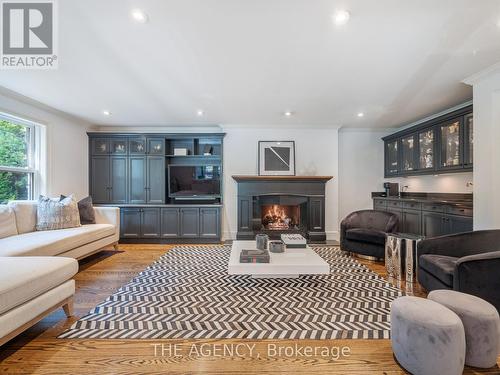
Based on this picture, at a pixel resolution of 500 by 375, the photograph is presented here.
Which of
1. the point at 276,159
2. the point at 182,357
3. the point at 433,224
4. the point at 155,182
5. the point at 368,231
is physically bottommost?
the point at 182,357

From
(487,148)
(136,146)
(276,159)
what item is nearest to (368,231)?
(487,148)

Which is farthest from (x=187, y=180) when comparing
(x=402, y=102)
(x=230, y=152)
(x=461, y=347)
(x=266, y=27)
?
(x=461, y=347)

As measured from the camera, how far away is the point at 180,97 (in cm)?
344

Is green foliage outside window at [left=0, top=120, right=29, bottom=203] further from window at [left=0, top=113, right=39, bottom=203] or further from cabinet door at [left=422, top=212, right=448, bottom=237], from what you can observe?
cabinet door at [left=422, top=212, right=448, bottom=237]

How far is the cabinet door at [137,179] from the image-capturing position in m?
4.81

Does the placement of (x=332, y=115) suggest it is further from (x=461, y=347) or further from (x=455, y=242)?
(x=461, y=347)

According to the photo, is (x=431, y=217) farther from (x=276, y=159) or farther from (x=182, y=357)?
(x=182, y=357)

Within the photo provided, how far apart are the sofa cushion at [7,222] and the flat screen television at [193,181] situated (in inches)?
92.2

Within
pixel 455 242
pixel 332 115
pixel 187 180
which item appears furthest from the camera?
pixel 187 180

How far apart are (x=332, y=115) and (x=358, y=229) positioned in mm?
2144

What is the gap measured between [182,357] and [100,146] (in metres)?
4.73

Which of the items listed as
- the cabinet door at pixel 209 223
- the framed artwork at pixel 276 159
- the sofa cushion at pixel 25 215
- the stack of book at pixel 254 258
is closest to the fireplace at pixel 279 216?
the framed artwork at pixel 276 159

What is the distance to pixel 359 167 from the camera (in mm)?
5348

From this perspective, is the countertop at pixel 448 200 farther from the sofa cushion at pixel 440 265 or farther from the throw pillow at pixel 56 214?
the throw pillow at pixel 56 214
